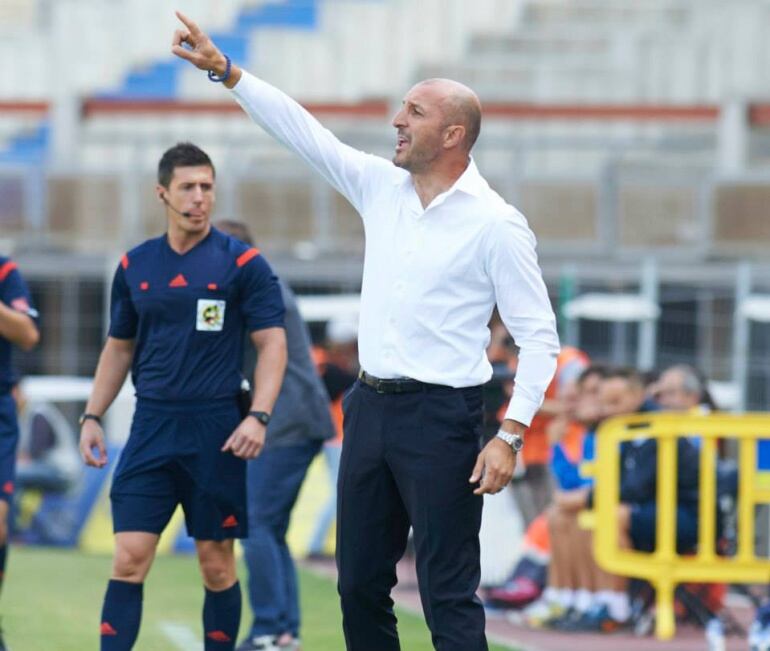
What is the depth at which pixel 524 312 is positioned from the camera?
6504 mm

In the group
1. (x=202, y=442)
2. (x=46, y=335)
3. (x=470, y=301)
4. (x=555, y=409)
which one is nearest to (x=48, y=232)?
(x=46, y=335)

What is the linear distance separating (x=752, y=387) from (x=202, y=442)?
323 inches

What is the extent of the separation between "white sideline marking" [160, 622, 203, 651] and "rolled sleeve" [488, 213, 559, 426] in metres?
3.78

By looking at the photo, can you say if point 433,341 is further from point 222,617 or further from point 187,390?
point 222,617

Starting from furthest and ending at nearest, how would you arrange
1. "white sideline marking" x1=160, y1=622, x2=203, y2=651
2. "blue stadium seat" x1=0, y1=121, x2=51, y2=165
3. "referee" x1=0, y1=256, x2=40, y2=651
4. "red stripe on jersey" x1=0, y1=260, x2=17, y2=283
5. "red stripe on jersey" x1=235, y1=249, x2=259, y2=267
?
1. "blue stadium seat" x1=0, y1=121, x2=51, y2=165
2. "white sideline marking" x1=160, y1=622, x2=203, y2=651
3. "red stripe on jersey" x1=0, y1=260, x2=17, y2=283
4. "referee" x1=0, y1=256, x2=40, y2=651
5. "red stripe on jersey" x1=235, y1=249, x2=259, y2=267

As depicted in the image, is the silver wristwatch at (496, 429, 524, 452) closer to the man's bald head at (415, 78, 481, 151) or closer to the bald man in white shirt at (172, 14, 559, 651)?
the bald man in white shirt at (172, 14, 559, 651)

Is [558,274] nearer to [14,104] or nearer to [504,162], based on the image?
[504,162]

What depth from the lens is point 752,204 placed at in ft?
57.7

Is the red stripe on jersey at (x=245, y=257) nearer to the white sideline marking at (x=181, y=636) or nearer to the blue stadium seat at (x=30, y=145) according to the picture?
the white sideline marking at (x=181, y=636)

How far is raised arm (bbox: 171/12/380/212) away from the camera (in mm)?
6480

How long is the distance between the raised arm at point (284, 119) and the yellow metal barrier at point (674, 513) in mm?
4471

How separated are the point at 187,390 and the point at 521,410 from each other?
1.69 meters

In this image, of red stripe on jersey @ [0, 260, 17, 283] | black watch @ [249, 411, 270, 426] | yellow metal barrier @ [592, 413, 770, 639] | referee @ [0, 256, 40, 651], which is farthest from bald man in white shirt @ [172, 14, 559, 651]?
yellow metal barrier @ [592, 413, 770, 639]

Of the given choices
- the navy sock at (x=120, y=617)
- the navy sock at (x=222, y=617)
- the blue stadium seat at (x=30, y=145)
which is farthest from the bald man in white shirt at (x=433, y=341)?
Answer: the blue stadium seat at (x=30, y=145)
